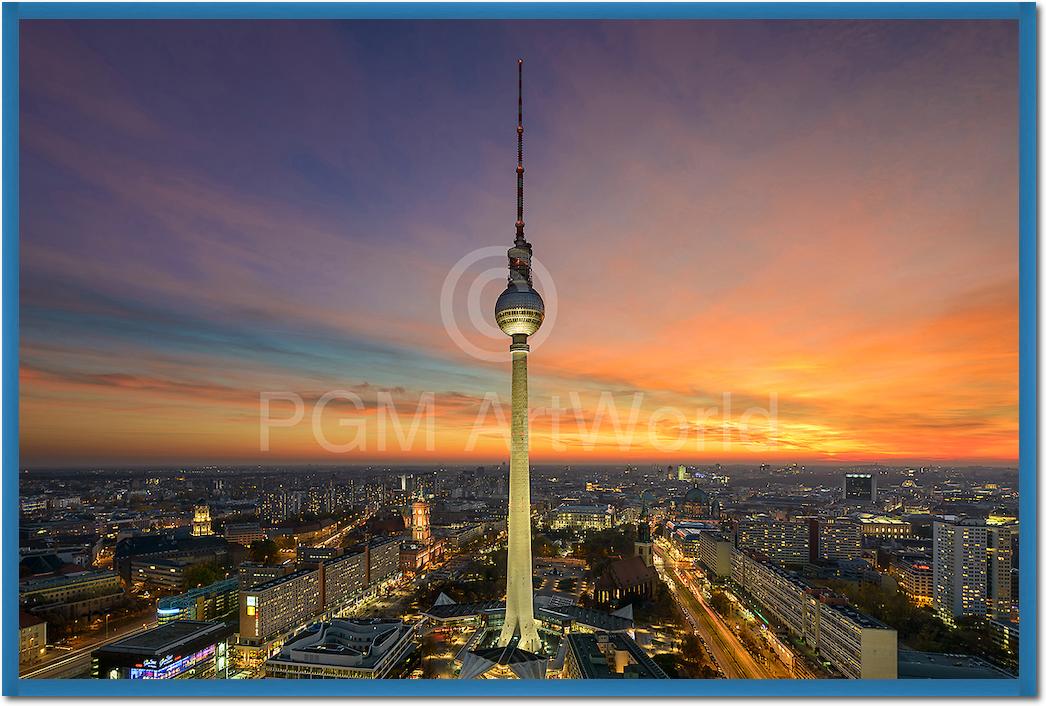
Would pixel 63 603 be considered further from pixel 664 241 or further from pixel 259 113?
pixel 664 241

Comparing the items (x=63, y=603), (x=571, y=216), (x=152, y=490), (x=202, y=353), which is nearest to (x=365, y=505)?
(x=152, y=490)

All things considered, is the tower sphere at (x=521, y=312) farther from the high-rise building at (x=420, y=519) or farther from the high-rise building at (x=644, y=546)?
the high-rise building at (x=420, y=519)

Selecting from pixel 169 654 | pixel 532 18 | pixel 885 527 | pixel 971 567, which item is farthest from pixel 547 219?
pixel 885 527

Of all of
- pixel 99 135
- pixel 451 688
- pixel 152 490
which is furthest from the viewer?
pixel 152 490

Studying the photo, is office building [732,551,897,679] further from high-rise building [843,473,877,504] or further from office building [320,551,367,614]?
office building [320,551,367,614]

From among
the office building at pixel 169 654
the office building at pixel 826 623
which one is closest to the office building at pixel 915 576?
the office building at pixel 826 623

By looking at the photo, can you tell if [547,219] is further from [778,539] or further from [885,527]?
[778,539]
